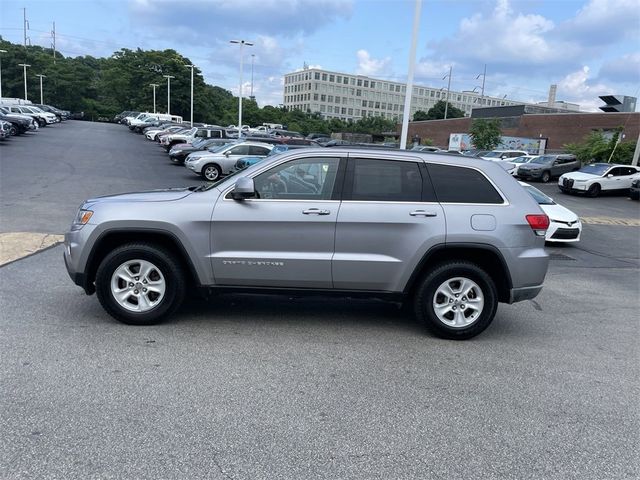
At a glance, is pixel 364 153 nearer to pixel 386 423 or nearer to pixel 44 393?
pixel 386 423

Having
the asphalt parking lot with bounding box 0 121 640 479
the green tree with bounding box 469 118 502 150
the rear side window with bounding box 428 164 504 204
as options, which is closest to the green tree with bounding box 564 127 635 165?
the green tree with bounding box 469 118 502 150

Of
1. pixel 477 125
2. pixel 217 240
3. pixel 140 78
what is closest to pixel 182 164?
pixel 217 240

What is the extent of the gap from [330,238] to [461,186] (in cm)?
143

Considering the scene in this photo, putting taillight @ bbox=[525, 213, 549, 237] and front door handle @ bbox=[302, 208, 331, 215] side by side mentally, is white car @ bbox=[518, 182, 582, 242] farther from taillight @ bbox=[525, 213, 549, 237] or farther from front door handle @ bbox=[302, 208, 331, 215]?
front door handle @ bbox=[302, 208, 331, 215]

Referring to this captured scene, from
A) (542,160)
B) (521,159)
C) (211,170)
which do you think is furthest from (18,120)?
(542,160)

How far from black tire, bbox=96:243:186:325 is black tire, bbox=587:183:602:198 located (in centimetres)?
2501

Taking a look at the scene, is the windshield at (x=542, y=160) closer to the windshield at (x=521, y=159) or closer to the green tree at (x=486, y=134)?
the windshield at (x=521, y=159)

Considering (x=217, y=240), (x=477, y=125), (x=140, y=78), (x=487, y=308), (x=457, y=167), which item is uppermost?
(x=140, y=78)

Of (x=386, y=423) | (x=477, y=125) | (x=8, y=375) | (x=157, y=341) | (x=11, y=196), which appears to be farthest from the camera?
(x=477, y=125)

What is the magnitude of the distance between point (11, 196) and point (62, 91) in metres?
91.5

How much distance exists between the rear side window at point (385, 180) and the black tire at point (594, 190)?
23.5 metres

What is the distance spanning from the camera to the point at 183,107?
89438mm

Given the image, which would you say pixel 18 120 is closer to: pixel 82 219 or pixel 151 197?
pixel 82 219

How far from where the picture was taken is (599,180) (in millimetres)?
25094
